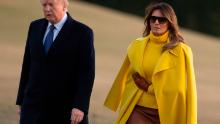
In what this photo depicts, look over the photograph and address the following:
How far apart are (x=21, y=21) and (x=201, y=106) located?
16.0 m

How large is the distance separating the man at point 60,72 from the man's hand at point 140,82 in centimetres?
65

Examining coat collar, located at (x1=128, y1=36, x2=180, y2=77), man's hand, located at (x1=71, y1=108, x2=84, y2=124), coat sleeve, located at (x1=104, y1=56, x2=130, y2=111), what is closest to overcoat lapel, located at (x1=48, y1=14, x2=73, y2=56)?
man's hand, located at (x1=71, y1=108, x2=84, y2=124)

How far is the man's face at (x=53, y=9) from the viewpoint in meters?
5.74

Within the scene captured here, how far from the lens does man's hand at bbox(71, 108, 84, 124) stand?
5.74m

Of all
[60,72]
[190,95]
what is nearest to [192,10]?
[190,95]

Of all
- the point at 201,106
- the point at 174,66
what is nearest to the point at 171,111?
the point at 174,66

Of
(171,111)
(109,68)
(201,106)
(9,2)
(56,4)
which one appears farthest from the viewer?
(9,2)

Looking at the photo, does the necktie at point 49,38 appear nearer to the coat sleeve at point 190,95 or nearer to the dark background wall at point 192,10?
the coat sleeve at point 190,95

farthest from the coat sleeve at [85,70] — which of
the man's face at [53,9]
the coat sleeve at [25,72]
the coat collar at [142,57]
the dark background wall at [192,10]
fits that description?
the dark background wall at [192,10]

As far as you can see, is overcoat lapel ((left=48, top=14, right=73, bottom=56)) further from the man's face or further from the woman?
the woman

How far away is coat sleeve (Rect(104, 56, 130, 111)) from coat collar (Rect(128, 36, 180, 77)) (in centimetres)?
16

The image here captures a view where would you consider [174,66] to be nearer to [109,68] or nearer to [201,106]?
[201,106]

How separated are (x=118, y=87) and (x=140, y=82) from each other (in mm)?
390

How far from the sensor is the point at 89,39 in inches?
231
